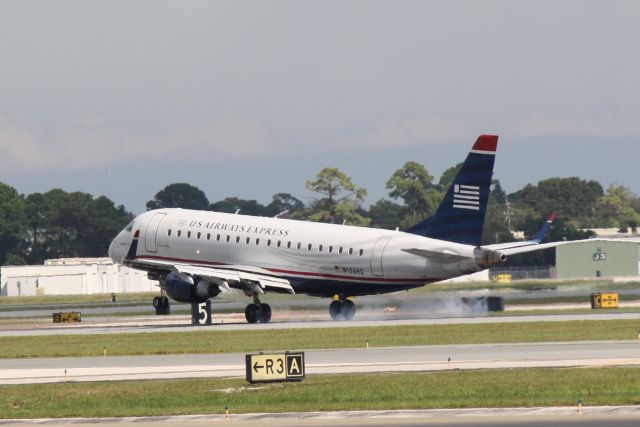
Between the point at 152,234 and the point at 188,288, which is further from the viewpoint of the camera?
the point at 152,234

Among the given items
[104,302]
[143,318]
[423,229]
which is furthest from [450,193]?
[104,302]

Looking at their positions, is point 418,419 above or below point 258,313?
below

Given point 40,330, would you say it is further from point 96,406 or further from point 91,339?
point 96,406

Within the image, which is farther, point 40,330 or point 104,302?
point 104,302

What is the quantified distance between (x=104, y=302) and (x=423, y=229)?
188ft

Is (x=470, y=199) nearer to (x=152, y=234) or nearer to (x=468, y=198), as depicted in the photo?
(x=468, y=198)

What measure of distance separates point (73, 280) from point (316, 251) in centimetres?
7808

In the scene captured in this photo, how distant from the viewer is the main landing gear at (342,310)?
70.6 metres

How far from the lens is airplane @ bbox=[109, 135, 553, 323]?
65.9 metres

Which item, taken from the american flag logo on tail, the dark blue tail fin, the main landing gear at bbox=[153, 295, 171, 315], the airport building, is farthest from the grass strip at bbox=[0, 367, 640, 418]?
the airport building

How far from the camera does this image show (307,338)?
56094mm

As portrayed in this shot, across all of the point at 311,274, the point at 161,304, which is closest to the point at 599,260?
the point at 161,304

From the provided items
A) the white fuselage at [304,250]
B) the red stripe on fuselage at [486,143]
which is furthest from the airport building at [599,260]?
the red stripe on fuselage at [486,143]

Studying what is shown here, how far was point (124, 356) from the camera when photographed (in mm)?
50969
